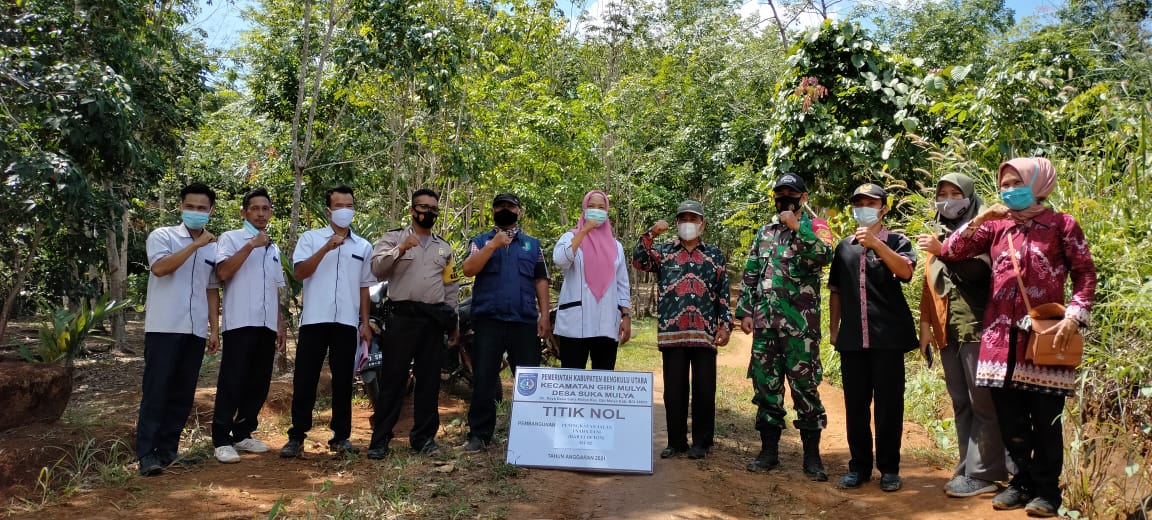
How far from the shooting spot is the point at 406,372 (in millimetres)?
4934

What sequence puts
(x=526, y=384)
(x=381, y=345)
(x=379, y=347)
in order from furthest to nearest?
1. (x=379, y=347)
2. (x=381, y=345)
3. (x=526, y=384)

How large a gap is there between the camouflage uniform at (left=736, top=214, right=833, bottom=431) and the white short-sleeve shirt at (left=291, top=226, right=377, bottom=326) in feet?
8.18

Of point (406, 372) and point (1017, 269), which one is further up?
point (1017, 269)

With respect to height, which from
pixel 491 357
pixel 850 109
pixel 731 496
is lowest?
pixel 731 496

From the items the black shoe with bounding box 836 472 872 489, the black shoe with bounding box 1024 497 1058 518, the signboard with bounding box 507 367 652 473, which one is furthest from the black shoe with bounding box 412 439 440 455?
the black shoe with bounding box 1024 497 1058 518

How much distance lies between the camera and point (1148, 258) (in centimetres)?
426

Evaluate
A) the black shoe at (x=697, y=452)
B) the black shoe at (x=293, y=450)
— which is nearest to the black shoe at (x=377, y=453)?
the black shoe at (x=293, y=450)

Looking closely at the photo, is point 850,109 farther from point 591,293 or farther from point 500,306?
point 500,306

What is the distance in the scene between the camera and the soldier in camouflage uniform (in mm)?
4582

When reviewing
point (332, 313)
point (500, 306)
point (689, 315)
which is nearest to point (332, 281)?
point (332, 313)

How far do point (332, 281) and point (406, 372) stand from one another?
735mm

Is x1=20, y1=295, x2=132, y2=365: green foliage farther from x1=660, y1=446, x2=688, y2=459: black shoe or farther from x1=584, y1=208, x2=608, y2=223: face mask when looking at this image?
x1=660, y1=446, x2=688, y2=459: black shoe

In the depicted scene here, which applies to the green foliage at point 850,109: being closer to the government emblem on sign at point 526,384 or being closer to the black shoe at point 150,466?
the government emblem on sign at point 526,384

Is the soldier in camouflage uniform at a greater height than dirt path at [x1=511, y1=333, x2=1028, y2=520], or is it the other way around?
the soldier in camouflage uniform
